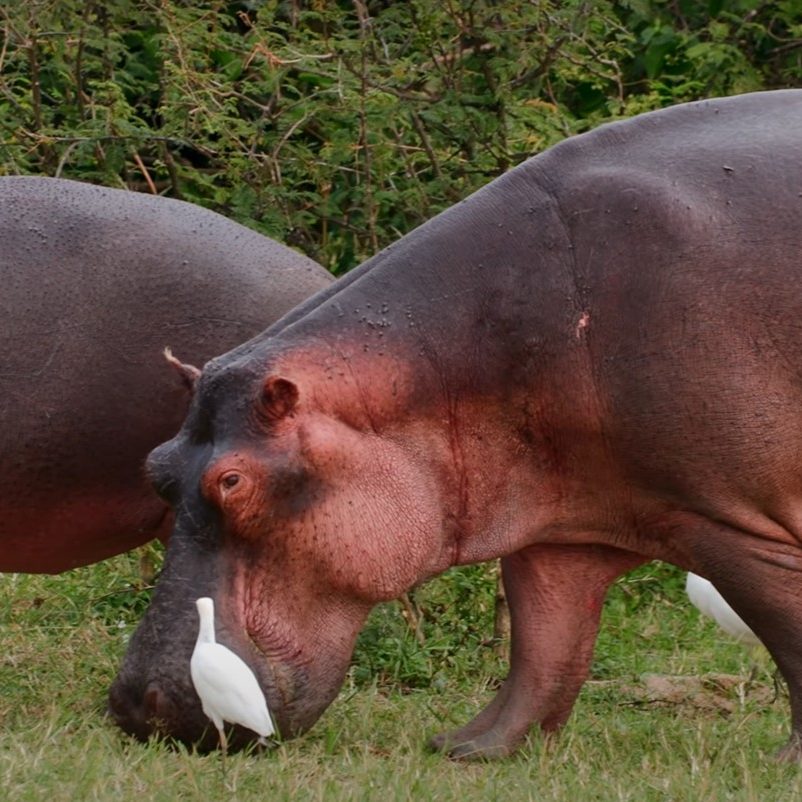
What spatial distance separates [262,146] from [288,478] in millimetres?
3107

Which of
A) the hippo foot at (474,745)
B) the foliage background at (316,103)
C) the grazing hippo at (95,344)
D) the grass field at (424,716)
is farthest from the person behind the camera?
the foliage background at (316,103)

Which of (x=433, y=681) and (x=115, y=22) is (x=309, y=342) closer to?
(x=433, y=681)

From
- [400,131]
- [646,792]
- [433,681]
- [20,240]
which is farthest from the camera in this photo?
[400,131]

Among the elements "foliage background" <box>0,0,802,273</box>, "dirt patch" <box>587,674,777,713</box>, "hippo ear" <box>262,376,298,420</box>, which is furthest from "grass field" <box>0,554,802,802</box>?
"foliage background" <box>0,0,802,273</box>

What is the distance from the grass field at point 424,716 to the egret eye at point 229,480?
2.05 ft

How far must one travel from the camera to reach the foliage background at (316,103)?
6.87 meters

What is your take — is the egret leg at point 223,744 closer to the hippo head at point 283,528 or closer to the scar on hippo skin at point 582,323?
the hippo head at point 283,528

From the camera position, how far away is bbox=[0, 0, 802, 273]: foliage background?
22.5 ft

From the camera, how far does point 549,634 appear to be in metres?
4.88

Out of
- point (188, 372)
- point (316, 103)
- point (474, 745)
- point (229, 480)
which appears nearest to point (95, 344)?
point (188, 372)

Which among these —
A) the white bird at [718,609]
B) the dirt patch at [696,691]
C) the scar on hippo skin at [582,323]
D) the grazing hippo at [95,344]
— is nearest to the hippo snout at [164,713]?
the grazing hippo at [95,344]

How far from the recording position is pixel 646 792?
4.07 m

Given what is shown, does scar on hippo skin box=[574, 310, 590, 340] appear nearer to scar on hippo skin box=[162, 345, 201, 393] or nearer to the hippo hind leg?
the hippo hind leg

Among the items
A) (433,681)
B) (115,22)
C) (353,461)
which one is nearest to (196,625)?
(353,461)
